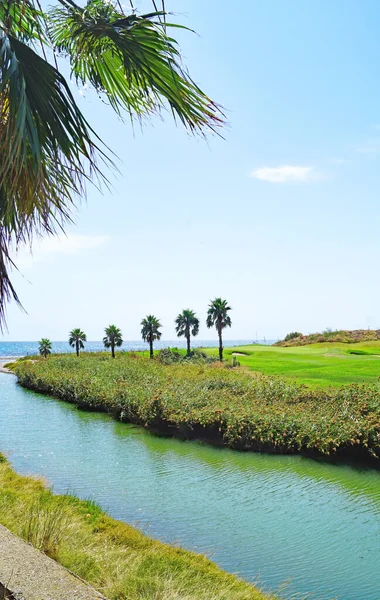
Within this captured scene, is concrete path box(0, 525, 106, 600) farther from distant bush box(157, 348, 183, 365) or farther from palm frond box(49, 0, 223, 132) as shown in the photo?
distant bush box(157, 348, 183, 365)

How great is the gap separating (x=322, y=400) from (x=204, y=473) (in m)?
8.89

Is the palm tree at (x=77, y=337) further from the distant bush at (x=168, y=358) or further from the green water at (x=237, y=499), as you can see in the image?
the green water at (x=237, y=499)

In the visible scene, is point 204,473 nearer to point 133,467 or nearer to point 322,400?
point 133,467

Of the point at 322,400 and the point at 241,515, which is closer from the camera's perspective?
the point at 241,515

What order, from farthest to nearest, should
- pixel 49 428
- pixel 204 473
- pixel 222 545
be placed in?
pixel 49 428, pixel 204 473, pixel 222 545

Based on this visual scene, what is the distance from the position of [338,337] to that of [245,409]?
1721 inches

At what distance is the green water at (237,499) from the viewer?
31.4ft

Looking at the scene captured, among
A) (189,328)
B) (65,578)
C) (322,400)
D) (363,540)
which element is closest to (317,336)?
(189,328)

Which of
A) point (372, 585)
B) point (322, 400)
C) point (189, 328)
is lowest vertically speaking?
point (372, 585)

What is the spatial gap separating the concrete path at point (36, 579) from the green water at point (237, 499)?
5846 mm

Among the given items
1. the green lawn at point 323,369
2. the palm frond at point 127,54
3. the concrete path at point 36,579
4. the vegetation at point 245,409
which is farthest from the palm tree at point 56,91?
the green lawn at point 323,369

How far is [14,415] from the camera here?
27875mm

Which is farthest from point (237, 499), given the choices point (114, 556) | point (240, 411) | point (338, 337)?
point (338, 337)

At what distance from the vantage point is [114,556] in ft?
24.1
